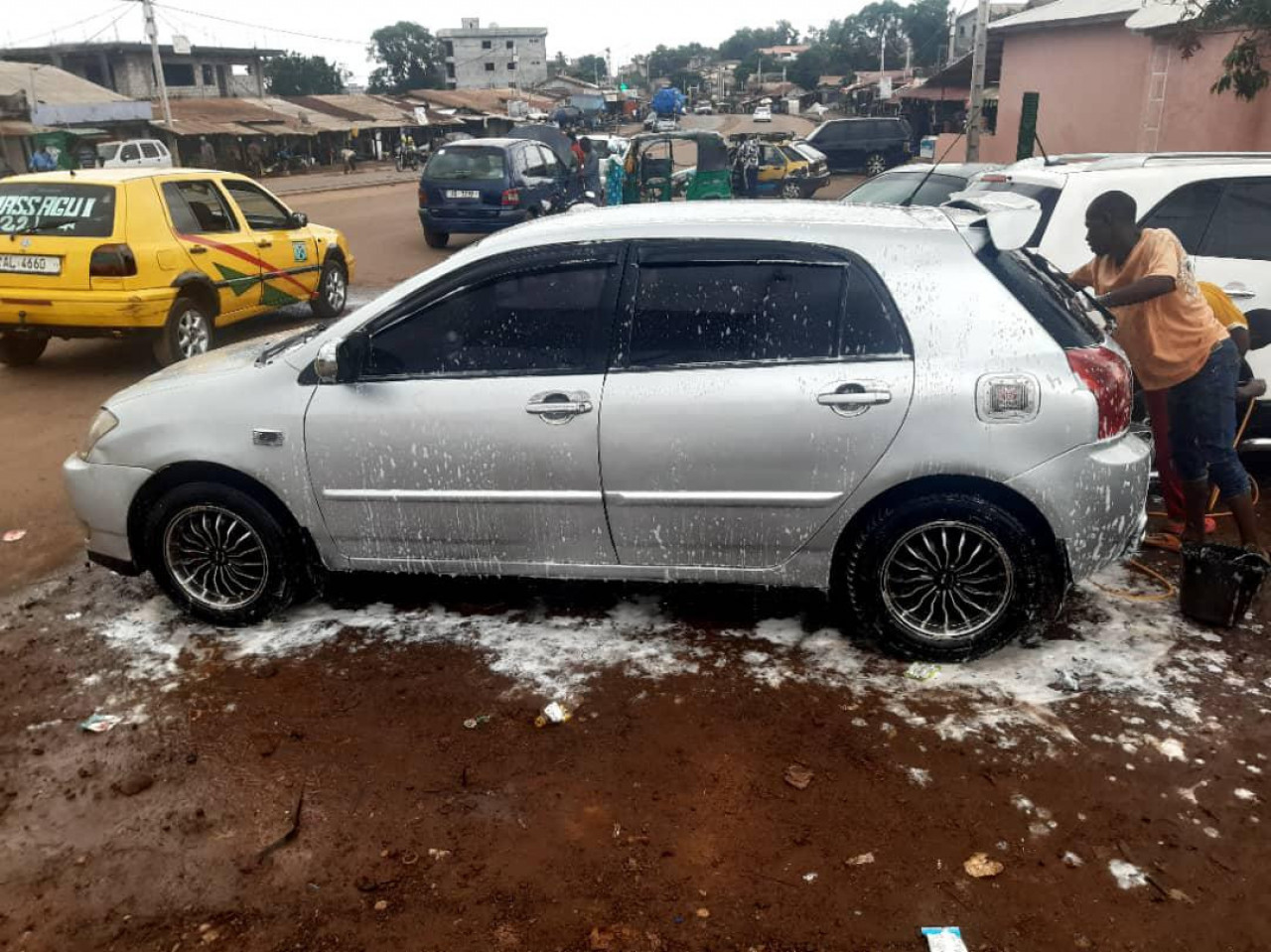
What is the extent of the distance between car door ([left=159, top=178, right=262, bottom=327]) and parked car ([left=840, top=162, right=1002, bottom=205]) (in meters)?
5.52

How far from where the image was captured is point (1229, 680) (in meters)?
3.74

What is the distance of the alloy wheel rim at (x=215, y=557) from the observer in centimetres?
416

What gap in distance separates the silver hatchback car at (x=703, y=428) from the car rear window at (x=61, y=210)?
4.80 m

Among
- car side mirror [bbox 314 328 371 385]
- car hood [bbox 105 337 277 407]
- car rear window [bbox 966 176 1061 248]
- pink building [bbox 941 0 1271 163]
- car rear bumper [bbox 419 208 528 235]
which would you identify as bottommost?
car rear bumper [bbox 419 208 528 235]

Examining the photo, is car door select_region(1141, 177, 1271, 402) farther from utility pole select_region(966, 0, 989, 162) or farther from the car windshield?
utility pole select_region(966, 0, 989, 162)

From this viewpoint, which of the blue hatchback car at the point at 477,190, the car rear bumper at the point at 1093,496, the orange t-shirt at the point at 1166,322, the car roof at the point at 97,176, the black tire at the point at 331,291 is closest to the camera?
the car rear bumper at the point at 1093,496

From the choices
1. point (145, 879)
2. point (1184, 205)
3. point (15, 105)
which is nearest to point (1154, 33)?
point (1184, 205)

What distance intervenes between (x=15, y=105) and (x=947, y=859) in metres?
36.7

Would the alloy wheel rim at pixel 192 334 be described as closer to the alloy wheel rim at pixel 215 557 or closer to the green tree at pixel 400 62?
the alloy wheel rim at pixel 215 557

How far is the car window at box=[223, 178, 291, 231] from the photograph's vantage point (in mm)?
9789

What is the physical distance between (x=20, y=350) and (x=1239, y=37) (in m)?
15.1

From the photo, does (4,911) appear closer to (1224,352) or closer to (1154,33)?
(1224,352)

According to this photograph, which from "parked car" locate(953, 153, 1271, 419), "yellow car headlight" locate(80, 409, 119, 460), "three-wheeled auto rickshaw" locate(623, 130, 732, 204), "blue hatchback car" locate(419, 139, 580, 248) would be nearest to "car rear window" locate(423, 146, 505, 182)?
"blue hatchback car" locate(419, 139, 580, 248)

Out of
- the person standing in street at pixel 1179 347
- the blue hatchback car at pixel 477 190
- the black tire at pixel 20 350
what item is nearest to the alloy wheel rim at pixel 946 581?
the person standing in street at pixel 1179 347
